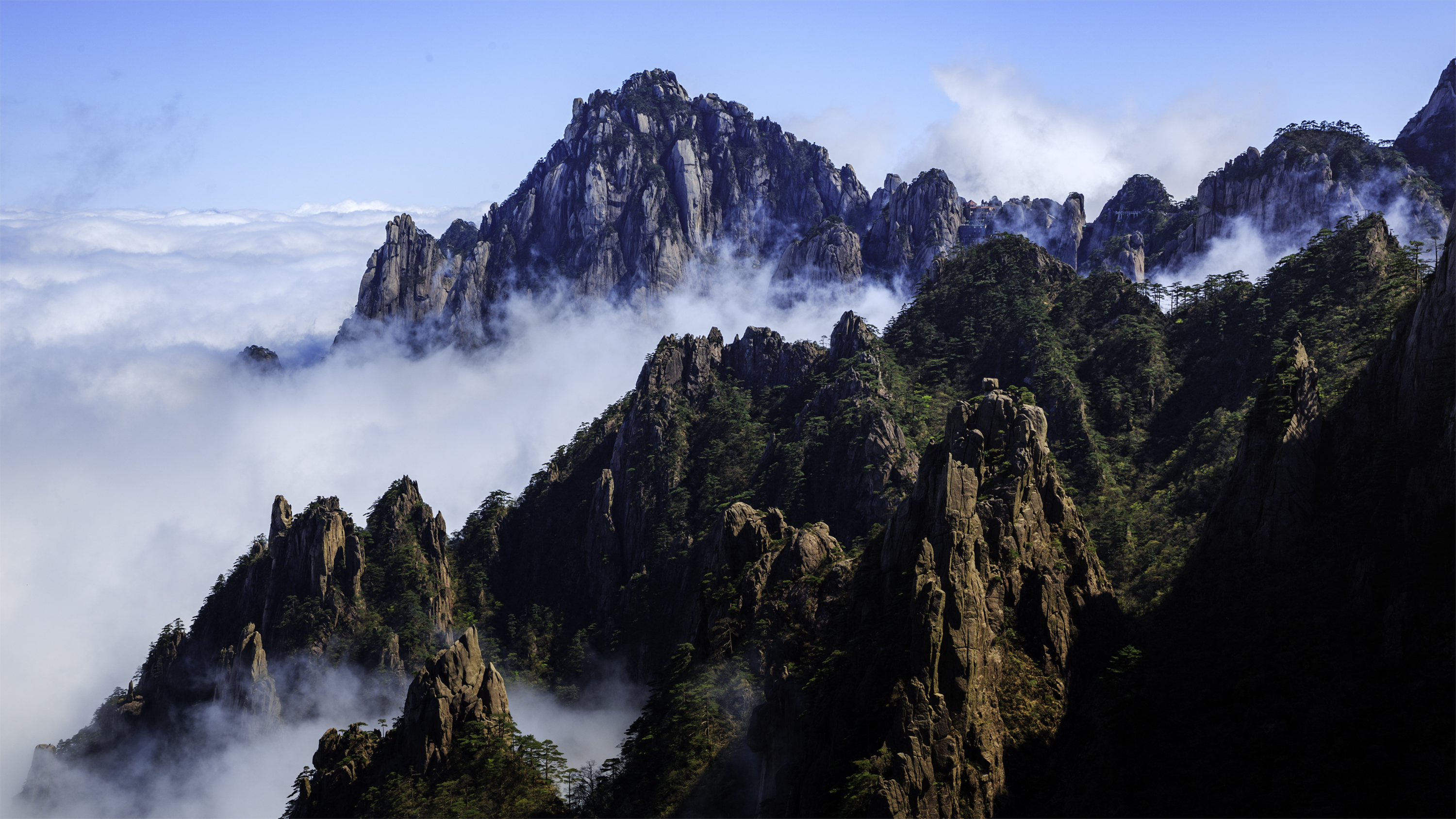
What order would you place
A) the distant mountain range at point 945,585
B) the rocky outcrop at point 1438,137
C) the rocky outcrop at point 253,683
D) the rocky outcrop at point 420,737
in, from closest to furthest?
the distant mountain range at point 945,585
the rocky outcrop at point 420,737
the rocky outcrop at point 253,683
the rocky outcrop at point 1438,137

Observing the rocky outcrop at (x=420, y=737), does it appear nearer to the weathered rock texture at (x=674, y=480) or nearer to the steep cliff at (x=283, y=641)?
the weathered rock texture at (x=674, y=480)

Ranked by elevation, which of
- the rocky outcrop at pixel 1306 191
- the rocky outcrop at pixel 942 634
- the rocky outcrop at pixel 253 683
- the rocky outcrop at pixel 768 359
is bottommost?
the rocky outcrop at pixel 253 683

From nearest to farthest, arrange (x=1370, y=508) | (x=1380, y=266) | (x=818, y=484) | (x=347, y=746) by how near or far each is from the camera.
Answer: (x=1370, y=508) < (x=347, y=746) < (x=1380, y=266) < (x=818, y=484)

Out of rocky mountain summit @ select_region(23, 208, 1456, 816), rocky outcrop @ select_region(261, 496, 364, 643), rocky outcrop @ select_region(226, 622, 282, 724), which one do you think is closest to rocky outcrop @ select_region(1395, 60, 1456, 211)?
rocky mountain summit @ select_region(23, 208, 1456, 816)

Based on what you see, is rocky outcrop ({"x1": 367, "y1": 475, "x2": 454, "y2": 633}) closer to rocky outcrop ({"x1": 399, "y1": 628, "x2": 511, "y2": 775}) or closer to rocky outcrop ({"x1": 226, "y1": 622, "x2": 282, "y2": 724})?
rocky outcrop ({"x1": 226, "y1": 622, "x2": 282, "y2": 724})

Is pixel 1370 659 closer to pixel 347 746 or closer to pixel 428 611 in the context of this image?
pixel 347 746

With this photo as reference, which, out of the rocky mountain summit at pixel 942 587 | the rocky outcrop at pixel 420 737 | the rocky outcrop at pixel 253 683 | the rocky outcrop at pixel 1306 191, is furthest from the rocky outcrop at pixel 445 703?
the rocky outcrop at pixel 1306 191

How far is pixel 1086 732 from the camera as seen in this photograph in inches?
2229

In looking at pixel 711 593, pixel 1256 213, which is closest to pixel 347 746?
pixel 711 593

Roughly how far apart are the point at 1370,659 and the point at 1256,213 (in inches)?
5430

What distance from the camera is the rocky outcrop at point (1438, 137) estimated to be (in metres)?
169

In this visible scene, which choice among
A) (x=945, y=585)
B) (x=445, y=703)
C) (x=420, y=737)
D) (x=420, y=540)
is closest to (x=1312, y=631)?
(x=945, y=585)

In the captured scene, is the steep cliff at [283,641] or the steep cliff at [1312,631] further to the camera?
the steep cliff at [283,641]

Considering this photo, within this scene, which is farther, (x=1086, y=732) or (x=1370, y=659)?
(x=1086, y=732)
